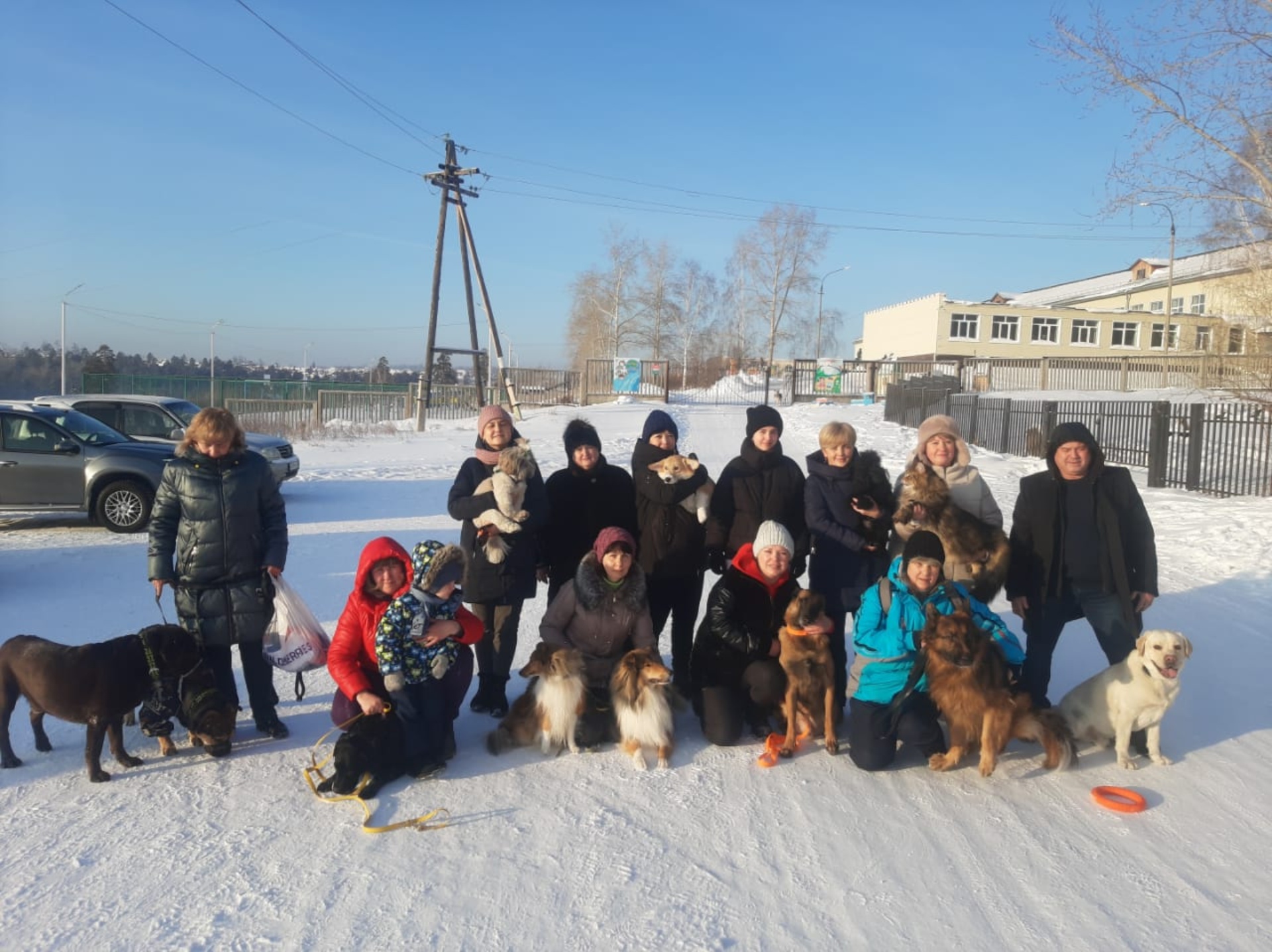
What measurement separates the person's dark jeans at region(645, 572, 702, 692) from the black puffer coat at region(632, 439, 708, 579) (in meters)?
0.08

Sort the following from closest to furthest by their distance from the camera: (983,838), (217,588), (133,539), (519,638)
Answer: (983,838)
(217,588)
(519,638)
(133,539)

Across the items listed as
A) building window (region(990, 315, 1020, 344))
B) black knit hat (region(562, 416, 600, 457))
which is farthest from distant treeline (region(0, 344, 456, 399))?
building window (region(990, 315, 1020, 344))

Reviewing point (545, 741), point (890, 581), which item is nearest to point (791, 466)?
point (890, 581)

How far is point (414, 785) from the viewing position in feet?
13.4

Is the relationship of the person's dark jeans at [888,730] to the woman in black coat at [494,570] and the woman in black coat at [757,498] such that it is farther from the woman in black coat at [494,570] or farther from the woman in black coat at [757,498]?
the woman in black coat at [494,570]

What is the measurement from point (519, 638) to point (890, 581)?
10.6ft

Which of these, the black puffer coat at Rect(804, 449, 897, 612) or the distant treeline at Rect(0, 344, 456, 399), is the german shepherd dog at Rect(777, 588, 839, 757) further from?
the distant treeline at Rect(0, 344, 456, 399)

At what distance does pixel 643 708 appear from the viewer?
436cm

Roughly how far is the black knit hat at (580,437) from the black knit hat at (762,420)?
962 millimetres

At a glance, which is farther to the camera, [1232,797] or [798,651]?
[798,651]

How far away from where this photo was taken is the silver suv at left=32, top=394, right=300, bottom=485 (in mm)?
13977

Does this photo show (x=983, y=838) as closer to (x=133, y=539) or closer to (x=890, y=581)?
(x=890, y=581)

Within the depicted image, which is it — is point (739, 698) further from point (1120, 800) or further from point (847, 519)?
point (1120, 800)

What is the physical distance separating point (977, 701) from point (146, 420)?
1474 centimetres
